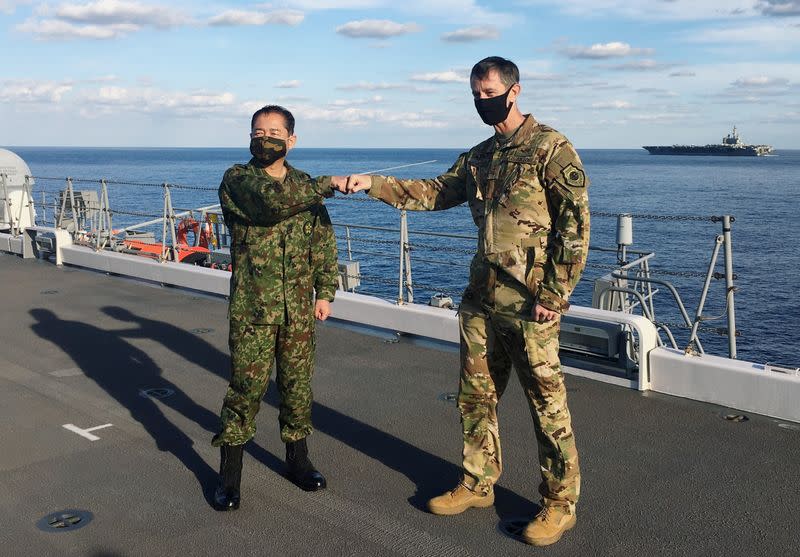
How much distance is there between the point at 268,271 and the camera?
359 centimetres

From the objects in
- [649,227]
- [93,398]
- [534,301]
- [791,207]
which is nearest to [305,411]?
[534,301]

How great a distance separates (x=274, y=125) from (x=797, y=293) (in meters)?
28.3

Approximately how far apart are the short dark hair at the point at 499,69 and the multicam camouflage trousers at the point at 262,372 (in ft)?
4.37

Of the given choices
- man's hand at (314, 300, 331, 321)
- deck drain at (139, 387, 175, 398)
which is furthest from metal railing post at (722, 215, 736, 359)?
deck drain at (139, 387, 175, 398)

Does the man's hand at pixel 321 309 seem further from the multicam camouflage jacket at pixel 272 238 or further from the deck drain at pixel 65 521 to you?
the deck drain at pixel 65 521

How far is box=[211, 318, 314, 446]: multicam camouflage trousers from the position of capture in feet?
11.9

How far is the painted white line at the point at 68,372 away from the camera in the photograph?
5820 mm

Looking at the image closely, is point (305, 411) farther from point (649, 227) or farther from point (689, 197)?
point (689, 197)

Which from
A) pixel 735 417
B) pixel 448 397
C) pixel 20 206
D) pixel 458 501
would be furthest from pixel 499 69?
pixel 20 206

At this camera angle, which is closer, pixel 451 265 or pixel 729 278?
pixel 729 278

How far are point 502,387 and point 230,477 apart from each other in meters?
1.28

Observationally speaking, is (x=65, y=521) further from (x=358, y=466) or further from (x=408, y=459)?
(x=408, y=459)

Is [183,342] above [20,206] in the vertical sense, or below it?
below

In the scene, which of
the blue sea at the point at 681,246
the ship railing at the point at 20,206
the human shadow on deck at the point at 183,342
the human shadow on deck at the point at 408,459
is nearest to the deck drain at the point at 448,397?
the human shadow on deck at the point at 408,459
